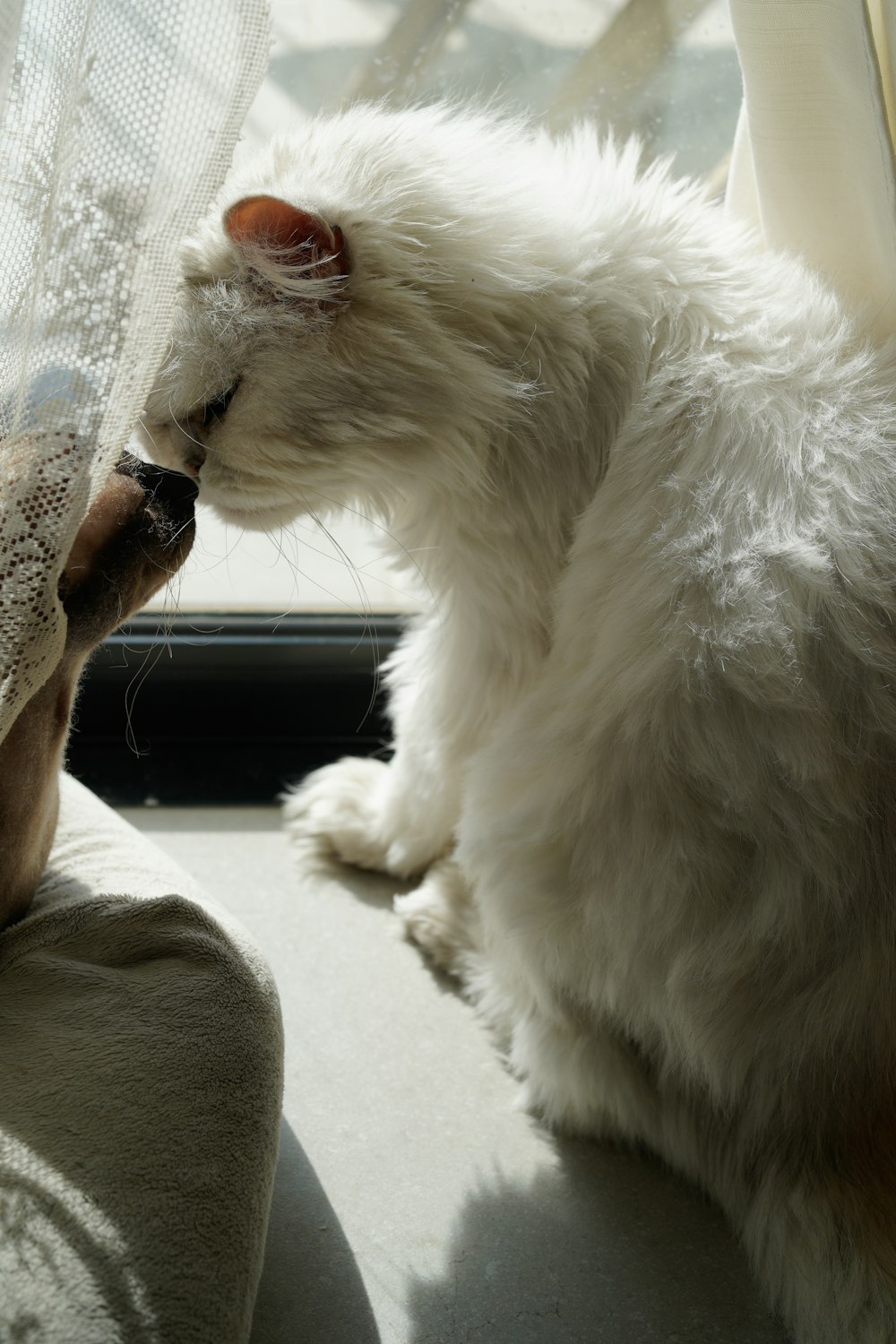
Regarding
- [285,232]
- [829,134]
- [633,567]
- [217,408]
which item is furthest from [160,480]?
[829,134]

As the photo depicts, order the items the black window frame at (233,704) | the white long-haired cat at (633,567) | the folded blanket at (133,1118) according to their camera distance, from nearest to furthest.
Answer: the folded blanket at (133,1118)
the white long-haired cat at (633,567)
the black window frame at (233,704)

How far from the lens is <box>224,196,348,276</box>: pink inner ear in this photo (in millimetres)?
743

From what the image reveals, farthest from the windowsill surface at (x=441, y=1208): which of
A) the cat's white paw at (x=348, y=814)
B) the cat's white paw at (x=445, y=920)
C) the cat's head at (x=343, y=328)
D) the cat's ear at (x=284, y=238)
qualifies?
the cat's ear at (x=284, y=238)

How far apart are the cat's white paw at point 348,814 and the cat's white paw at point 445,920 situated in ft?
0.40

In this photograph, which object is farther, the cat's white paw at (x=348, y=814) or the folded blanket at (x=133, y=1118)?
the cat's white paw at (x=348, y=814)

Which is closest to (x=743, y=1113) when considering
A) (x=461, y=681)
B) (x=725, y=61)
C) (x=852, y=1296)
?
(x=852, y=1296)

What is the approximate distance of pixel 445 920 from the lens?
1.11m

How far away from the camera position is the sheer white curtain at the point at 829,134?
79 centimetres

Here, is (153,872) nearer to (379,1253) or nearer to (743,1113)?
(379,1253)

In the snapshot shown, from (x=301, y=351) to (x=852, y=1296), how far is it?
704 mm

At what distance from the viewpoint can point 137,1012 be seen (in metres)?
0.72

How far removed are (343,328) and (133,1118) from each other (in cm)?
53

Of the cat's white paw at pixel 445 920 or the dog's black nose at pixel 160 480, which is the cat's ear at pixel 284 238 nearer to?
the dog's black nose at pixel 160 480

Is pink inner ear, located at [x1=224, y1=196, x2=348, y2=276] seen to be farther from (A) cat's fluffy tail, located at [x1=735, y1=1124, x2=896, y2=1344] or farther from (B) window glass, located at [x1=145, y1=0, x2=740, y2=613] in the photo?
(A) cat's fluffy tail, located at [x1=735, y1=1124, x2=896, y2=1344]
